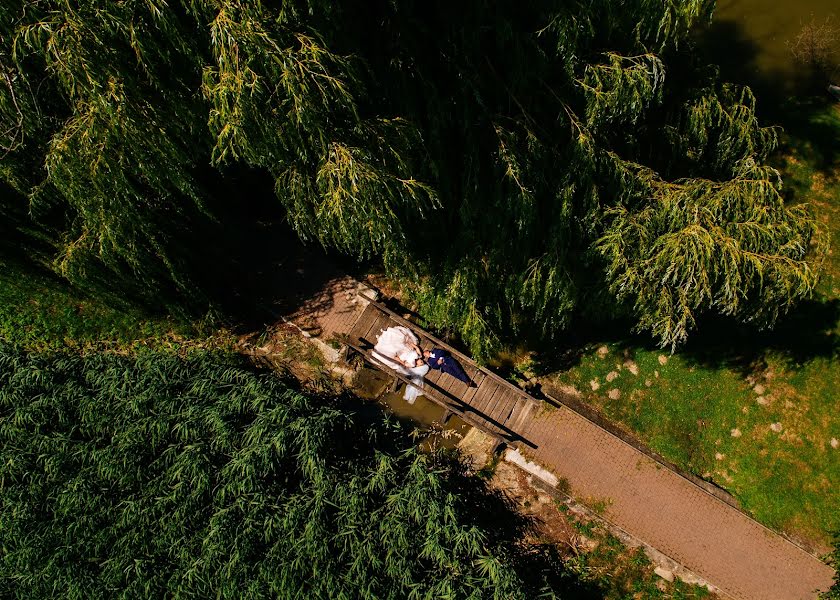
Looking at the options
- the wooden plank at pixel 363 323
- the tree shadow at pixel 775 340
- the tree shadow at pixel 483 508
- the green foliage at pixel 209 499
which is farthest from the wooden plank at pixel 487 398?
the tree shadow at pixel 775 340

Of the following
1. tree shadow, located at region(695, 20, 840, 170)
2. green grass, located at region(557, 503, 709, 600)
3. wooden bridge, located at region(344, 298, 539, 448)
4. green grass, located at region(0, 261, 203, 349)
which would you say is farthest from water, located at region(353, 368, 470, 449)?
tree shadow, located at region(695, 20, 840, 170)

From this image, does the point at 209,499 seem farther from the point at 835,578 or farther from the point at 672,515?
the point at 835,578

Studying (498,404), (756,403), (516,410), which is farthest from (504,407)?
(756,403)

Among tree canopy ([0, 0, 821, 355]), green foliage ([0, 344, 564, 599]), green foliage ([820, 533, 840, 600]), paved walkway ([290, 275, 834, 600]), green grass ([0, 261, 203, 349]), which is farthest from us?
green grass ([0, 261, 203, 349])

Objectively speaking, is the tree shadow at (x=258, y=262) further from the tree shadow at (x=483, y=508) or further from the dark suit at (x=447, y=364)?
the dark suit at (x=447, y=364)

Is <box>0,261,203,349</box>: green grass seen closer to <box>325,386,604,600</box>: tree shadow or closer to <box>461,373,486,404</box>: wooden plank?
<box>325,386,604,600</box>: tree shadow

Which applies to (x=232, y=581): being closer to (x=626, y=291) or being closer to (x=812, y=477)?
(x=626, y=291)
